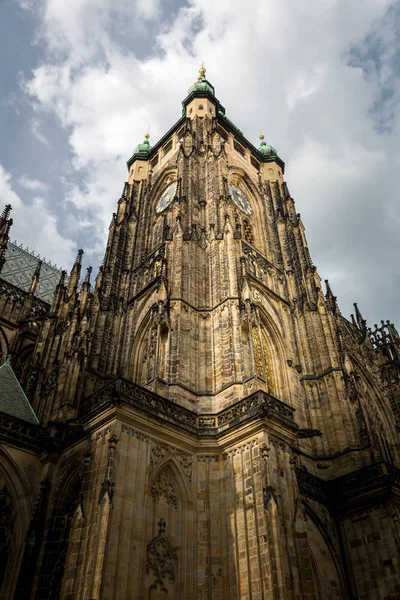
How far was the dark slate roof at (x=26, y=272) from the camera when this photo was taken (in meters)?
31.6

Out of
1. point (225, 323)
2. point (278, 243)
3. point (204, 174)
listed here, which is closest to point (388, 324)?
point (278, 243)

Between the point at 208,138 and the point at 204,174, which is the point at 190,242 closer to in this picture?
the point at 204,174

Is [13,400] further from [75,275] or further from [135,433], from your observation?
[75,275]

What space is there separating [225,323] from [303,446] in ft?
18.3

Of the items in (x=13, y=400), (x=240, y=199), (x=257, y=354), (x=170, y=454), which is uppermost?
(x=240, y=199)

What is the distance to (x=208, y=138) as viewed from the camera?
1088 inches

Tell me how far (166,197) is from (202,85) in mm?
8810

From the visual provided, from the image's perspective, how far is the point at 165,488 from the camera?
1350 centimetres

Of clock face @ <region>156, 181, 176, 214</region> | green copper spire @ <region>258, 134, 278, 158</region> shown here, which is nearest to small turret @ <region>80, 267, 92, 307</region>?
clock face @ <region>156, 181, 176, 214</region>

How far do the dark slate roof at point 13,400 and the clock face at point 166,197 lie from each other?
1329 centimetres

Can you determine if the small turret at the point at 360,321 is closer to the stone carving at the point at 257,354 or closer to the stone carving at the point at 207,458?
the stone carving at the point at 257,354

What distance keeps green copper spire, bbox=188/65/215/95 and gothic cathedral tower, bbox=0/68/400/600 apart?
4850mm

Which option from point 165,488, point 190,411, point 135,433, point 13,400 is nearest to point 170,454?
point 165,488

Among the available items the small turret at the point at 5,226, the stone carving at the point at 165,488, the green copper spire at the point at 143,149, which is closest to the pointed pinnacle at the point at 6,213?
the small turret at the point at 5,226
